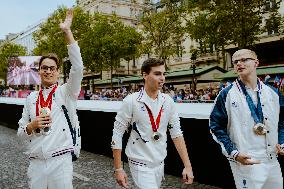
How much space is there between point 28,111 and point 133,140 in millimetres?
1082

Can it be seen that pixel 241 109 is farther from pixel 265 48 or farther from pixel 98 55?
pixel 98 55

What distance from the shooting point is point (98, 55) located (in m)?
53.9

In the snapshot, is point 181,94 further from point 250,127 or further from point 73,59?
point 73,59

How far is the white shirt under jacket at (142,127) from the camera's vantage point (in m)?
3.73

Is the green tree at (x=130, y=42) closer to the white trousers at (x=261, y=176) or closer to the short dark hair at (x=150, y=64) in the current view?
the short dark hair at (x=150, y=64)

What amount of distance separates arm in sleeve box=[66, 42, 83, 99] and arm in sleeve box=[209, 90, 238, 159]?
132cm

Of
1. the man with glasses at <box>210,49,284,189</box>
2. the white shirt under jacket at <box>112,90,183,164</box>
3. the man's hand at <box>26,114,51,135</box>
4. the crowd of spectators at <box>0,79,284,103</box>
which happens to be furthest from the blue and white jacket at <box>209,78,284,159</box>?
the crowd of spectators at <box>0,79,284,103</box>

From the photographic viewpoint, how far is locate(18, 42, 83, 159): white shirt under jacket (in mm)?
3744

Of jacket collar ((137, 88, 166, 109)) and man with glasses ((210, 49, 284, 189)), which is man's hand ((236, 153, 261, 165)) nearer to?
man with glasses ((210, 49, 284, 189))

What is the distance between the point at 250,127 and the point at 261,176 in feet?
1.44

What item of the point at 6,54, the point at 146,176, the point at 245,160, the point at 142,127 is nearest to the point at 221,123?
the point at 245,160

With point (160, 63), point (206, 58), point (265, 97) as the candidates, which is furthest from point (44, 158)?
point (206, 58)

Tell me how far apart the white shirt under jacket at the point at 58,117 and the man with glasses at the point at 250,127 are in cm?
135

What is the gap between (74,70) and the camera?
151 inches
